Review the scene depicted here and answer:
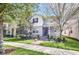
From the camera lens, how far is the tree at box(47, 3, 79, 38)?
2617 millimetres

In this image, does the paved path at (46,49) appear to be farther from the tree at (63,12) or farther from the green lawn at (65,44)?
the tree at (63,12)

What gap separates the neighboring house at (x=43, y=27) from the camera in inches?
104

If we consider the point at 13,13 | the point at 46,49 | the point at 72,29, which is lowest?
the point at 46,49

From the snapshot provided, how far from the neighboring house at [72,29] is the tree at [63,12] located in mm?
35

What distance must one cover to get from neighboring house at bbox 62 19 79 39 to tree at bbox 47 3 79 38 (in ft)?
0.11

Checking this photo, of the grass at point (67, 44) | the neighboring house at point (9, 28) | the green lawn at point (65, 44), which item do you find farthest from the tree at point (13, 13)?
the grass at point (67, 44)

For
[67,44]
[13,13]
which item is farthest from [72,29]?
[13,13]

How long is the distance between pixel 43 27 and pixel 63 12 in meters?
0.27

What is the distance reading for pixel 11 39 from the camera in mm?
2645

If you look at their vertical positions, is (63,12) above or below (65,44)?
above

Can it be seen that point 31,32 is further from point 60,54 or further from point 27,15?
point 60,54

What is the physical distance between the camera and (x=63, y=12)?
8.69 ft

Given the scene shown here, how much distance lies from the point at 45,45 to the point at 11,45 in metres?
0.37

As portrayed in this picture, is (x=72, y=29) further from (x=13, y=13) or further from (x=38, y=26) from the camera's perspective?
(x=13, y=13)
